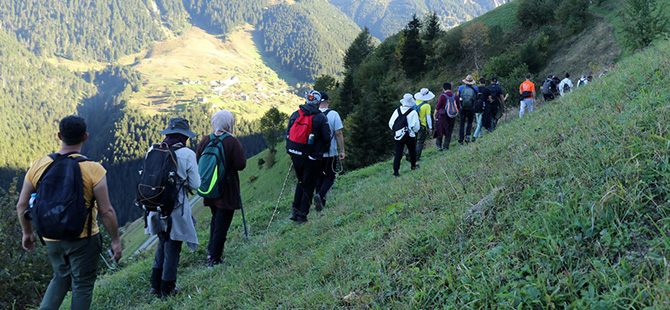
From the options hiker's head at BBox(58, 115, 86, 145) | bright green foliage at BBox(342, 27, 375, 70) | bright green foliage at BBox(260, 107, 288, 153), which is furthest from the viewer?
bright green foliage at BBox(260, 107, 288, 153)

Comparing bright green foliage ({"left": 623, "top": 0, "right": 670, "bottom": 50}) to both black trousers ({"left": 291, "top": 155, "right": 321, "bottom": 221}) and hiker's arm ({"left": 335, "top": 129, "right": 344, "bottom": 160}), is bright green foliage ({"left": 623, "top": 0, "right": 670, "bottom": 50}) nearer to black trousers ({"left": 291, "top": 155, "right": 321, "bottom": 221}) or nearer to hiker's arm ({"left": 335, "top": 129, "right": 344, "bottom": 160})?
hiker's arm ({"left": 335, "top": 129, "right": 344, "bottom": 160})

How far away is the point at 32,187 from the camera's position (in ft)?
12.8

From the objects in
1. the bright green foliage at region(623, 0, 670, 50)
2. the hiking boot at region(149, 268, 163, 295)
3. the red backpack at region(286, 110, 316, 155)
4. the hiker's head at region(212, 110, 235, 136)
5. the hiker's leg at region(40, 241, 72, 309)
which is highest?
the bright green foliage at region(623, 0, 670, 50)

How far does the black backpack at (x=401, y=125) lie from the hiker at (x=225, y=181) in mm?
4693

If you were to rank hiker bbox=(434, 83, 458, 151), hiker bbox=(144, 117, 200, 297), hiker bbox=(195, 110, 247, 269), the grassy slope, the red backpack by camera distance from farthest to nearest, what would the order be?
hiker bbox=(434, 83, 458, 151)
the red backpack
hiker bbox=(195, 110, 247, 269)
hiker bbox=(144, 117, 200, 297)
the grassy slope

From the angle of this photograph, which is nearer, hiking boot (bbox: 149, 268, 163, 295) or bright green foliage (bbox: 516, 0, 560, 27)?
hiking boot (bbox: 149, 268, 163, 295)

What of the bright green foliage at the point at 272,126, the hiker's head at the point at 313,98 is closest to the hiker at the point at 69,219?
the hiker's head at the point at 313,98

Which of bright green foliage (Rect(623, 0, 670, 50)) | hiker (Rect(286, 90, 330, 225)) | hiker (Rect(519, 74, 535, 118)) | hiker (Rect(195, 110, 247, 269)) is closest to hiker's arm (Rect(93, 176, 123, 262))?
hiker (Rect(195, 110, 247, 269))

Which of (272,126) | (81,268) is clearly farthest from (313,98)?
(272,126)

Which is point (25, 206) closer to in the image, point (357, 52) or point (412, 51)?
point (412, 51)

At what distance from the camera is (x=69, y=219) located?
373 cm

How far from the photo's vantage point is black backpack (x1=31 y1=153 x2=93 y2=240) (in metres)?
3.69

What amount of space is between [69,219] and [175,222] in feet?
4.95

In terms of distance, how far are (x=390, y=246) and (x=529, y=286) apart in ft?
4.68
